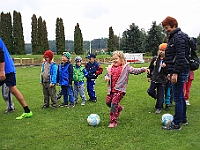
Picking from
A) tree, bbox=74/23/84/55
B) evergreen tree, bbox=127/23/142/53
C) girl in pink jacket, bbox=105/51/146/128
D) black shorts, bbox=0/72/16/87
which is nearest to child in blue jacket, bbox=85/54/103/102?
girl in pink jacket, bbox=105/51/146/128

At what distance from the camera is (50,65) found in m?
7.86

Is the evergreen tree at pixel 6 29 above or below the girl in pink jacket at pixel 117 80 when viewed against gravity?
above

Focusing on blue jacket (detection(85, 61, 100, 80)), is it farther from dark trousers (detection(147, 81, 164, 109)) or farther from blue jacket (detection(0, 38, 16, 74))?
blue jacket (detection(0, 38, 16, 74))

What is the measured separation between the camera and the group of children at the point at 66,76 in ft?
25.6

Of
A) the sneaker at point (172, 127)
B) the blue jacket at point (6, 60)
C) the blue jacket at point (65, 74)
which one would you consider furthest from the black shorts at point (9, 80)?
the sneaker at point (172, 127)

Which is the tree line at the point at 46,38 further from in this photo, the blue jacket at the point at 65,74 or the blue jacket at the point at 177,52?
the blue jacket at the point at 177,52

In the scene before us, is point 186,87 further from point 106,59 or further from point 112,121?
point 106,59

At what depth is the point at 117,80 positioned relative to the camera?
5859 mm

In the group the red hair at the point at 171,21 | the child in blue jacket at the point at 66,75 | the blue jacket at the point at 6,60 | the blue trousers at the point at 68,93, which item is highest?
the red hair at the point at 171,21

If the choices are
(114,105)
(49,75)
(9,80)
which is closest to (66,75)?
(49,75)

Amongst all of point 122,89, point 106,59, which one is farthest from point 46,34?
point 122,89

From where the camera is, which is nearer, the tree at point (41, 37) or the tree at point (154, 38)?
the tree at point (41, 37)

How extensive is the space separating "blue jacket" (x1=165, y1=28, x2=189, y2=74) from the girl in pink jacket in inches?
29.5

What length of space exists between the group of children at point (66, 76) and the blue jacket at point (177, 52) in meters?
3.67
